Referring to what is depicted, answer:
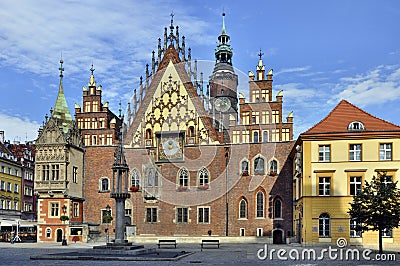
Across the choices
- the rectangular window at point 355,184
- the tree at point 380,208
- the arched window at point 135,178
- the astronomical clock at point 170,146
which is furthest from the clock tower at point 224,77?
the tree at point 380,208

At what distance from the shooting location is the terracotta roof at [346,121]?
4075 cm

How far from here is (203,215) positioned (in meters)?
52.2

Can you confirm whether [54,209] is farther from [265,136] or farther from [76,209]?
[265,136]

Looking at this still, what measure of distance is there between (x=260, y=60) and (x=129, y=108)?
47.6 feet

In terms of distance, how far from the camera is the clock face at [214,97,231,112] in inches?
2559

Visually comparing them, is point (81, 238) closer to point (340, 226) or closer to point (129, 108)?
point (129, 108)

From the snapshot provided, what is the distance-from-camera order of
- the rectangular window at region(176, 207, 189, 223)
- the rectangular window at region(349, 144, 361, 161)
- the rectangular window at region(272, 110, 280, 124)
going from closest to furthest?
the rectangular window at region(349, 144, 361, 161) < the rectangular window at region(272, 110, 280, 124) < the rectangular window at region(176, 207, 189, 223)

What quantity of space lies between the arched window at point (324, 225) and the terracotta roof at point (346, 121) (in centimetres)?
645

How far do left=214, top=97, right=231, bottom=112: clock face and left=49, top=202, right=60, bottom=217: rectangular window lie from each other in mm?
22244

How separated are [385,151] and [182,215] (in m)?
21.1

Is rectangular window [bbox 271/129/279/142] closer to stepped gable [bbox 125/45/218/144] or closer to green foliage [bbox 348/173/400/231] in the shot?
stepped gable [bbox 125/45/218/144]

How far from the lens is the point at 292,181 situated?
1970 inches

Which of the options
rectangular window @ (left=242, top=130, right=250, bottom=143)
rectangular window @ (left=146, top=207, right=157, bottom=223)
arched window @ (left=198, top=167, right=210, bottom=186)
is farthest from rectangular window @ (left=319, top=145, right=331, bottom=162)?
rectangular window @ (left=146, top=207, right=157, bottom=223)

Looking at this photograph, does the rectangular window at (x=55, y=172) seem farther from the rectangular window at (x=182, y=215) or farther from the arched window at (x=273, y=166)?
Answer: the arched window at (x=273, y=166)
